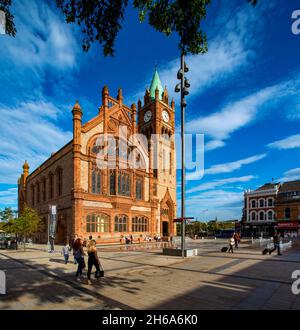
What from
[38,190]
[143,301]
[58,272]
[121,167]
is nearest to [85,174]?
[121,167]

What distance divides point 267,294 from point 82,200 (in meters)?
25.9

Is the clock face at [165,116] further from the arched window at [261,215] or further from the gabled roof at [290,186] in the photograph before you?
the arched window at [261,215]

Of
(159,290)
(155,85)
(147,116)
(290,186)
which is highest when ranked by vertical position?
(155,85)

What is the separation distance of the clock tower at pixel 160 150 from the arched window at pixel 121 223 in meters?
7.56

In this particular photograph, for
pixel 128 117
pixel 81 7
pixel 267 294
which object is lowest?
pixel 267 294

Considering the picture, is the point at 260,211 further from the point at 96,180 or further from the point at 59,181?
the point at 59,181

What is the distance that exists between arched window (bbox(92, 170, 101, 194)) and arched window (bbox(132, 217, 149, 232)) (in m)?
8.68

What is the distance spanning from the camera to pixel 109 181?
3522 centimetres

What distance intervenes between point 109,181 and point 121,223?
6694mm

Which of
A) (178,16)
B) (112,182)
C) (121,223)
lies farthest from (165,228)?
(178,16)

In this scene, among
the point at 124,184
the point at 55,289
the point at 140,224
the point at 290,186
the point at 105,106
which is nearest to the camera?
the point at 55,289

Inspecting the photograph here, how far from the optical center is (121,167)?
37281 millimetres

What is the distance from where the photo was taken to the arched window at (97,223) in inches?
1220
